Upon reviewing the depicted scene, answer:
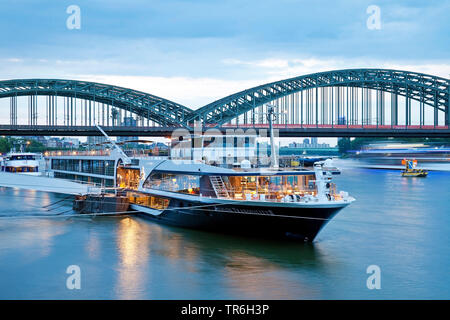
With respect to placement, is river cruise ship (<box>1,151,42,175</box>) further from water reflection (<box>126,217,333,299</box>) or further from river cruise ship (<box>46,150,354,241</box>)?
water reflection (<box>126,217,333,299</box>)

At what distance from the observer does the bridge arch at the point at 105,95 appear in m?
84.8

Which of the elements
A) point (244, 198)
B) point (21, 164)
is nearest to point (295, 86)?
→ point (21, 164)

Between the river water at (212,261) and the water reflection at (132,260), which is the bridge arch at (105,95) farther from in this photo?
the water reflection at (132,260)

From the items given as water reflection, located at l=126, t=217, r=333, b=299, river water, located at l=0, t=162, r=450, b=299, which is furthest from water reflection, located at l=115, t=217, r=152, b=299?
water reflection, located at l=126, t=217, r=333, b=299

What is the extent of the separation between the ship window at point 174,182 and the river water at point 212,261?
2.18 meters

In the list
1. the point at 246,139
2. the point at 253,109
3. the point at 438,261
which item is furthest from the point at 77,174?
the point at 253,109

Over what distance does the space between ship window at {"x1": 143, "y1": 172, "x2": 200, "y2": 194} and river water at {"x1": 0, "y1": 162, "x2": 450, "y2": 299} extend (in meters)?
2.18

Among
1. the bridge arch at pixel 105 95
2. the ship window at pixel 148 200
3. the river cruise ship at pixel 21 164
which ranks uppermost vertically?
the bridge arch at pixel 105 95

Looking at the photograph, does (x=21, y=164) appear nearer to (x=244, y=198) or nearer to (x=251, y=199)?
(x=244, y=198)

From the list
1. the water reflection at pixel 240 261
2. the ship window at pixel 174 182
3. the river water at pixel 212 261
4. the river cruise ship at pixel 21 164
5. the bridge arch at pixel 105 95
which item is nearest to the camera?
the river water at pixel 212 261

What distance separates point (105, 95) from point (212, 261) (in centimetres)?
7182

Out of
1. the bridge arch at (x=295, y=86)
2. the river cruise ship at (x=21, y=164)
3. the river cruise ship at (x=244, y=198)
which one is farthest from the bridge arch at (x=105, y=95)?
the river cruise ship at (x=244, y=198)

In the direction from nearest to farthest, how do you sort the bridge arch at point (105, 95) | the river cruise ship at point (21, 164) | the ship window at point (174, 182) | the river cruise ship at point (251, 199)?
the river cruise ship at point (251, 199) → the ship window at point (174, 182) → the river cruise ship at point (21, 164) → the bridge arch at point (105, 95)

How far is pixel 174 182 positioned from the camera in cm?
2834
